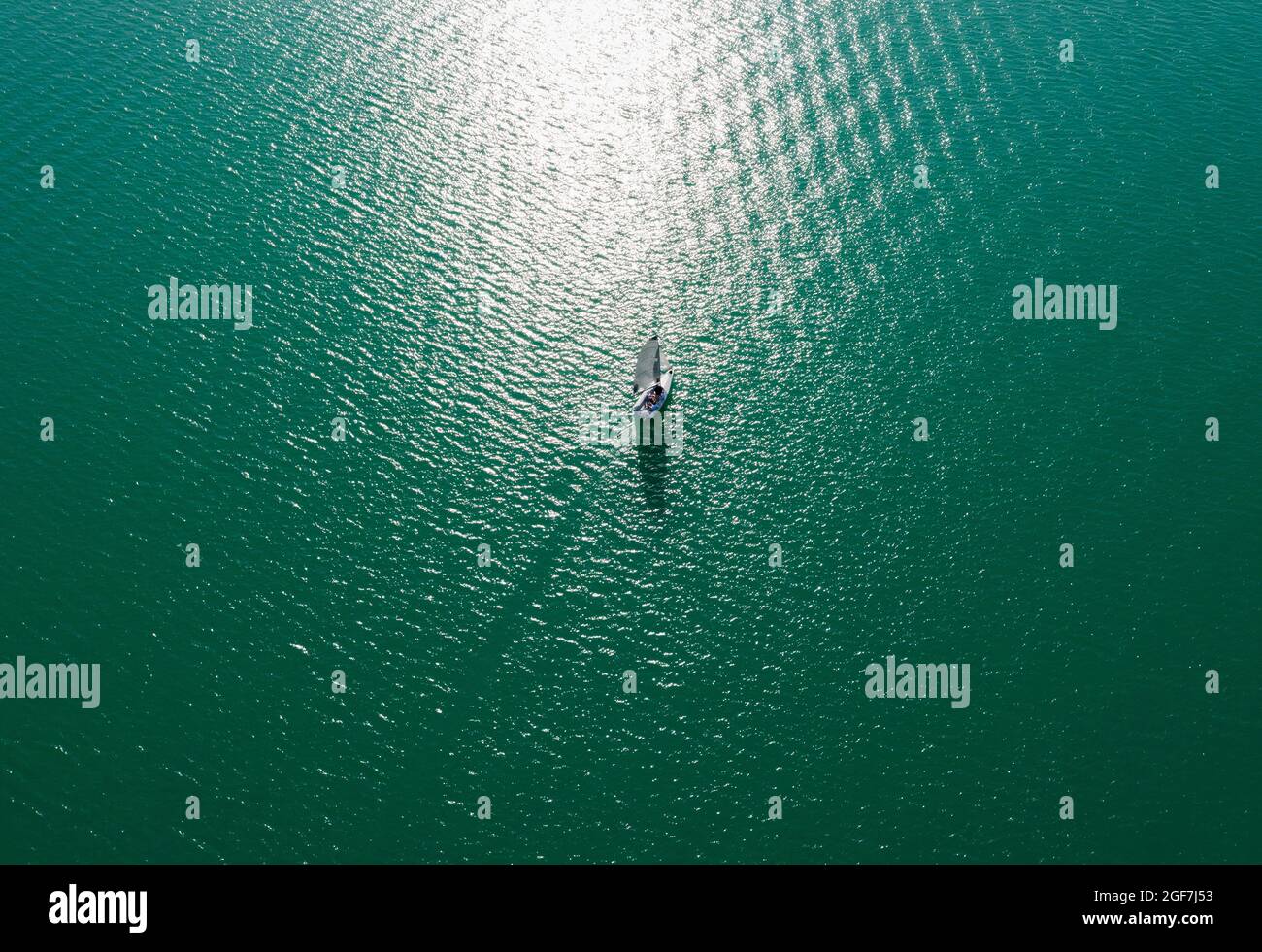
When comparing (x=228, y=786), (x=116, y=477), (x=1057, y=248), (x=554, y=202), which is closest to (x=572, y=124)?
(x=554, y=202)

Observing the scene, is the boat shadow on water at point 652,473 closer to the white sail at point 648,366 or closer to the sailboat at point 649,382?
the sailboat at point 649,382

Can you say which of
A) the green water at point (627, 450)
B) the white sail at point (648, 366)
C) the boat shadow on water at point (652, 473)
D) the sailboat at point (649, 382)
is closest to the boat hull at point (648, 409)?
the sailboat at point (649, 382)

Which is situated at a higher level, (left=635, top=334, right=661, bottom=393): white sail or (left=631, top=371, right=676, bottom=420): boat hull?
(left=635, top=334, right=661, bottom=393): white sail

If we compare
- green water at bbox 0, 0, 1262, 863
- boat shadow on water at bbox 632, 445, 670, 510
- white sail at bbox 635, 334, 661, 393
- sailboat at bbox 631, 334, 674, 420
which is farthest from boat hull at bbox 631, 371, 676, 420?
green water at bbox 0, 0, 1262, 863

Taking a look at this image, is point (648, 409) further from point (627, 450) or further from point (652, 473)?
point (652, 473)

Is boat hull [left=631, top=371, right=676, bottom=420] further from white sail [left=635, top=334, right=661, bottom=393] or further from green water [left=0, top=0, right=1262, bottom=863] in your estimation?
green water [left=0, top=0, right=1262, bottom=863]
